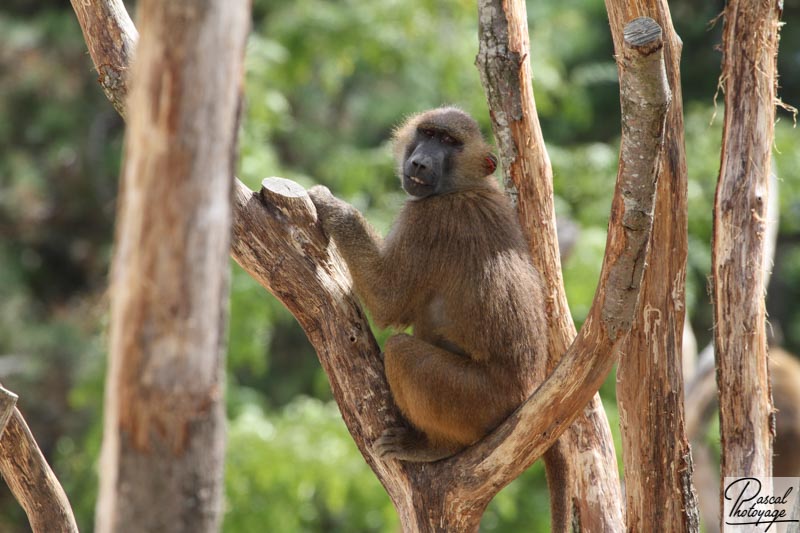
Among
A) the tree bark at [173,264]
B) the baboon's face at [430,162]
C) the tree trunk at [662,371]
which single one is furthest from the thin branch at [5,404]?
the tree trunk at [662,371]

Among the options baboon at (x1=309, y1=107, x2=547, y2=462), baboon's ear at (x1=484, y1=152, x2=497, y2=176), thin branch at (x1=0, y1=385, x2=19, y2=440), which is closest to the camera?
thin branch at (x1=0, y1=385, x2=19, y2=440)

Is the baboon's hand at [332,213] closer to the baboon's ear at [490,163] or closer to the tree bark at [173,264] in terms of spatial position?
the baboon's ear at [490,163]

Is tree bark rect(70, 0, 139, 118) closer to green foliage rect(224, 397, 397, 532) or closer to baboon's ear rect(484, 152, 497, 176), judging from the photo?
baboon's ear rect(484, 152, 497, 176)

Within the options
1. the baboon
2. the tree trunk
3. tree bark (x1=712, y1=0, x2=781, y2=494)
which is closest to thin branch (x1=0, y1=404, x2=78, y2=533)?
the baboon

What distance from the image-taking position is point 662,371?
4195mm

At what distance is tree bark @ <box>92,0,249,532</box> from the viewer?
7.54 feet

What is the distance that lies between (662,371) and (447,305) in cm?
109

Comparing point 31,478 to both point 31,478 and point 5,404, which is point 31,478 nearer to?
point 31,478

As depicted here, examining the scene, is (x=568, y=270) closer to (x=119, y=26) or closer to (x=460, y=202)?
(x=460, y=202)

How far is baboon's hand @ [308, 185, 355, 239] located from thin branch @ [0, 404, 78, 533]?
1.67 m

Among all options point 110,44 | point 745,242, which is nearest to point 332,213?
point 110,44

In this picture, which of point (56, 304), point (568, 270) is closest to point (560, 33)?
point (568, 270)

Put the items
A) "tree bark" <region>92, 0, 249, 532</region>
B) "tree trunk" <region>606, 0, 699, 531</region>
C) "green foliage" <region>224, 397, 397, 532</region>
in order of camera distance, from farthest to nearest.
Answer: "green foliage" <region>224, 397, 397, 532</region>, "tree trunk" <region>606, 0, 699, 531</region>, "tree bark" <region>92, 0, 249, 532</region>

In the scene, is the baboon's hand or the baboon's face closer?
the baboon's hand
